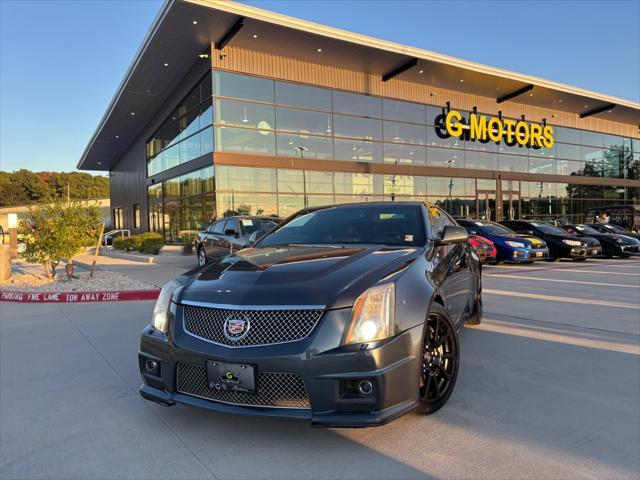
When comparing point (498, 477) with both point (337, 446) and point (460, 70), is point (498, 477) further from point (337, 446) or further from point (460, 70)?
point (460, 70)

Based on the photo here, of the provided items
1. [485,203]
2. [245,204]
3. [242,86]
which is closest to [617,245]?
[485,203]

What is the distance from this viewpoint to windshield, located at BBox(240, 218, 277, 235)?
11.5 metres

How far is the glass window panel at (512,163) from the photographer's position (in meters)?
29.4

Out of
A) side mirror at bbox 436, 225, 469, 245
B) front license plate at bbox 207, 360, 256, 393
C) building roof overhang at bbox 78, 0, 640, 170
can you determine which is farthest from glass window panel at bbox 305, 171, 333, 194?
front license plate at bbox 207, 360, 256, 393

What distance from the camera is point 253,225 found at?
1170cm

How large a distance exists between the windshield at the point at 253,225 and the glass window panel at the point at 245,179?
27.5 ft

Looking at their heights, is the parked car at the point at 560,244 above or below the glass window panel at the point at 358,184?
below

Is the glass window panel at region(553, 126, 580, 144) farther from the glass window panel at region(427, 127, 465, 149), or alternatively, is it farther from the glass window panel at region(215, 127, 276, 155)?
the glass window panel at region(215, 127, 276, 155)

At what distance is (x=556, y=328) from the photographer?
5.56 meters

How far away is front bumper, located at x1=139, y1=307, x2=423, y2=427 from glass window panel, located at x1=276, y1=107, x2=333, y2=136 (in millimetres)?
19355

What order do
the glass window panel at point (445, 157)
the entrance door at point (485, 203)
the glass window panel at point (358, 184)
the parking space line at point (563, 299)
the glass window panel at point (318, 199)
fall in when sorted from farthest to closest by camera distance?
the entrance door at point (485, 203), the glass window panel at point (445, 157), the glass window panel at point (358, 184), the glass window panel at point (318, 199), the parking space line at point (563, 299)

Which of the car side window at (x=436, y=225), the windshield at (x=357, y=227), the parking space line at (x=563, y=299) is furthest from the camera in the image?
the parking space line at (x=563, y=299)

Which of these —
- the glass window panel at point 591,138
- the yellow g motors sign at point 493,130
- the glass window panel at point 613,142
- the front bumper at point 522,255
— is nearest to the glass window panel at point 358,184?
the yellow g motors sign at point 493,130

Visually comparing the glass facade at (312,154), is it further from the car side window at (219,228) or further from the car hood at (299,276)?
the car hood at (299,276)
